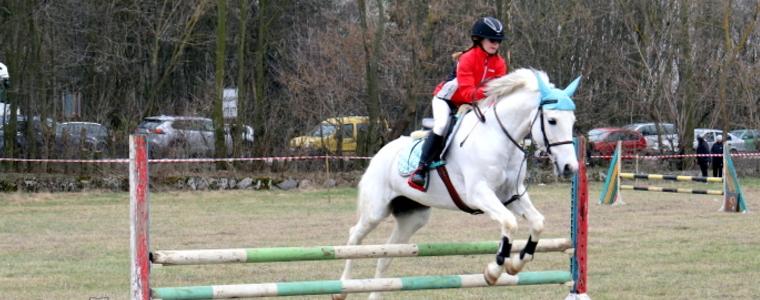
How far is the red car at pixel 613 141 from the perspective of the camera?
32.7m

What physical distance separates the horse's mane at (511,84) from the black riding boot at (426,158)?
459 mm

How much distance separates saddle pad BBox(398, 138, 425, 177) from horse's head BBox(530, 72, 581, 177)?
41.2 inches

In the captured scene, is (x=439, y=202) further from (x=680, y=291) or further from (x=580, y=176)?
(x=680, y=291)

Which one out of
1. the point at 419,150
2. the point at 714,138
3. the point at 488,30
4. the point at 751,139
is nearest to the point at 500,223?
the point at 419,150

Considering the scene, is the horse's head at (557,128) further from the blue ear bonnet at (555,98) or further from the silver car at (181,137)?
the silver car at (181,137)

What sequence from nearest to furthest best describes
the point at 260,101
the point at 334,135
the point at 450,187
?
the point at 450,187 < the point at 334,135 < the point at 260,101

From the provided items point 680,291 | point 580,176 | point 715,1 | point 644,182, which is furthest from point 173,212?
point 715,1

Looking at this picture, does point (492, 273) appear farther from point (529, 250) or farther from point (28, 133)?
point (28, 133)

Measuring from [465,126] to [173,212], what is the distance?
485 inches

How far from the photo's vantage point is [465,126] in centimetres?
809

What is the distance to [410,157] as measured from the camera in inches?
330

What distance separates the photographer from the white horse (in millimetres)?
7355

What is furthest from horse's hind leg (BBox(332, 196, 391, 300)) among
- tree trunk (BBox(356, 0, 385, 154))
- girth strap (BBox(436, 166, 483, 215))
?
tree trunk (BBox(356, 0, 385, 154))

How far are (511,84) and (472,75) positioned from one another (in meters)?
0.40
